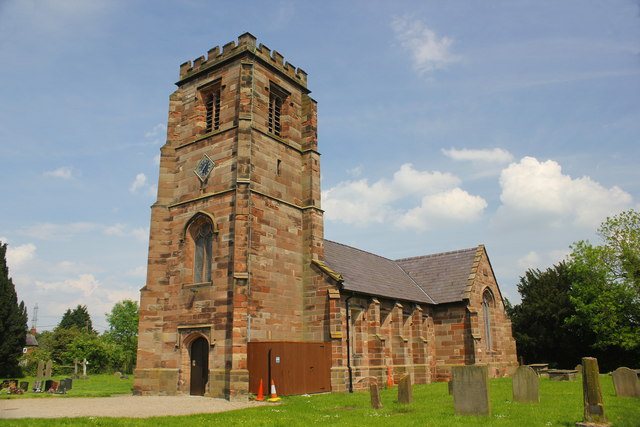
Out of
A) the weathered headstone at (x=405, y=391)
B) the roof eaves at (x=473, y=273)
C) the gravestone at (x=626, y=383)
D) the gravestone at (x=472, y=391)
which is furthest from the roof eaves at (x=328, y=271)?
the gravestone at (x=626, y=383)

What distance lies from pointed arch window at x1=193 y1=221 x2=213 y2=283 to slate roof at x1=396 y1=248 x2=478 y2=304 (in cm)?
1655

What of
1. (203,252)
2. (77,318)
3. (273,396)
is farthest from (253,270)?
(77,318)

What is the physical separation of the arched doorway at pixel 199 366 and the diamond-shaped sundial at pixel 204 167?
8163 millimetres

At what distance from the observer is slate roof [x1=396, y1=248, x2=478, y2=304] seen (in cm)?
3294

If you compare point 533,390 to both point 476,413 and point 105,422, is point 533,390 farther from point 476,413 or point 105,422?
point 105,422

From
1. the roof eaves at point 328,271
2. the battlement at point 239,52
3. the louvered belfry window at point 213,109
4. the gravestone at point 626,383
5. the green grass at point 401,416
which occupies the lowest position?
the green grass at point 401,416

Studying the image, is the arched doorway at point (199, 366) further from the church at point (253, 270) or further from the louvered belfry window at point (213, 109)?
the louvered belfry window at point (213, 109)

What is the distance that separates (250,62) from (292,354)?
14.8m

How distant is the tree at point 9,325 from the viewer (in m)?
42.5

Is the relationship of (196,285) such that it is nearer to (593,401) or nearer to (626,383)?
(593,401)

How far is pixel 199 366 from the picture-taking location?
22625 mm

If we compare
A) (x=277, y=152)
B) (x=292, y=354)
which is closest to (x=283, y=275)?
(x=292, y=354)

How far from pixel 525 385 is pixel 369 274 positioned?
15741 mm

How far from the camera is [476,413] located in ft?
43.2
